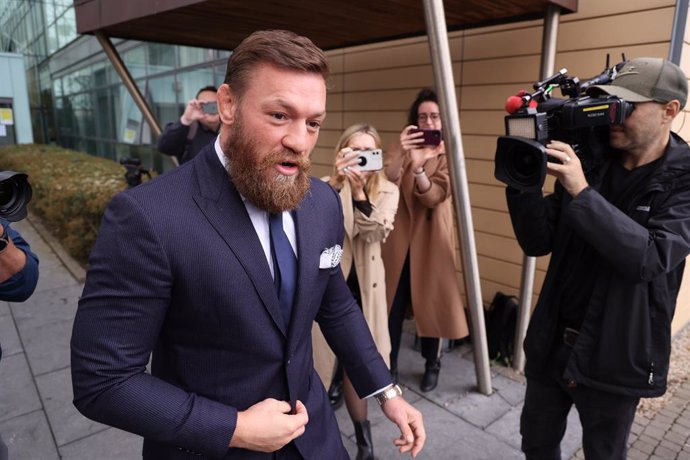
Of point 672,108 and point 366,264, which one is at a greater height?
point 672,108

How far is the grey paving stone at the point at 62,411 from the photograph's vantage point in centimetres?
300

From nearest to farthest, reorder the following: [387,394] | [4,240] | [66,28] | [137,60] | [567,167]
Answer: [387,394], [4,240], [567,167], [137,60], [66,28]

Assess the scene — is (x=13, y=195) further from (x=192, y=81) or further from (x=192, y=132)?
(x=192, y=81)

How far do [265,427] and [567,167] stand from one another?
4.57 ft

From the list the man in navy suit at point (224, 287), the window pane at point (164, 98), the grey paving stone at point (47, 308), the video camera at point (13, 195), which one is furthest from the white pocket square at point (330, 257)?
the window pane at point (164, 98)

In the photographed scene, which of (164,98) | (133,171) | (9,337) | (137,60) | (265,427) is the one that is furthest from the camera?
(137,60)

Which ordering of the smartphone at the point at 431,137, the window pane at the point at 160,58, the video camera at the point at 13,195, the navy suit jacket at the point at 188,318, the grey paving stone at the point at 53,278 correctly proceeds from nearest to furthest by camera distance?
the navy suit jacket at the point at 188,318
the video camera at the point at 13,195
the smartphone at the point at 431,137
the grey paving stone at the point at 53,278
the window pane at the point at 160,58

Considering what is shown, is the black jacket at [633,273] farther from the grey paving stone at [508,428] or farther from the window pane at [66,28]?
the window pane at [66,28]

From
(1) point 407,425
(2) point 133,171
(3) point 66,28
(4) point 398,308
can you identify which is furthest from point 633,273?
(3) point 66,28

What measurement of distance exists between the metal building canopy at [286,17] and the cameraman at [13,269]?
2.16 meters

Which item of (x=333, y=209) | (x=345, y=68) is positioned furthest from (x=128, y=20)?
(x=333, y=209)

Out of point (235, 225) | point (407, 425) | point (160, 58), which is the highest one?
point (160, 58)

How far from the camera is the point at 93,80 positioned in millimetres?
17297

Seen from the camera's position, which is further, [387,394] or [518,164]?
[518,164]
